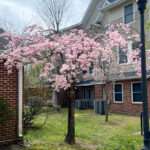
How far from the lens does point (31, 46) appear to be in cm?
1160

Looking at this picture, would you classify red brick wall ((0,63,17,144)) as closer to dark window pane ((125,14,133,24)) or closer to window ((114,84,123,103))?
window ((114,84,123,103))

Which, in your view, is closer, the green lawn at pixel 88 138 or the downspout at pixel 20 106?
the green lawn at pixel 88 138

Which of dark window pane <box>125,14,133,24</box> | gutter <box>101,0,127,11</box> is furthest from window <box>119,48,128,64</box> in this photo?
gutter <box>101,0,127,11</box>

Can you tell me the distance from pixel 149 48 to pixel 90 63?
2120 millimetres

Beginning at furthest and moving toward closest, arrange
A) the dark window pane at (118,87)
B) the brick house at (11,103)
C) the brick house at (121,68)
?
the dark window pane at (118,87)
the brick house at (121,68)
the brick house at (11,103)

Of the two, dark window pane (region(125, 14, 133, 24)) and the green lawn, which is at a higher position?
dark window pane (region(125, 14, 133, 24))

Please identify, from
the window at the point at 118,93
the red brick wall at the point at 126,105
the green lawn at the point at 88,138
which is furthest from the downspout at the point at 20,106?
the window at the point at 118,93

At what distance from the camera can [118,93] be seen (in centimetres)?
2589

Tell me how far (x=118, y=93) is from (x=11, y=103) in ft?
51.1

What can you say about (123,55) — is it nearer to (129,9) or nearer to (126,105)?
(126,105)

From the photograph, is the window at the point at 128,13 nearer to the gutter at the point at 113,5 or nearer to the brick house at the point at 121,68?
the brick house at the point at 121,68

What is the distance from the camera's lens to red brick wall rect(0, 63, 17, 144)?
11039 mm

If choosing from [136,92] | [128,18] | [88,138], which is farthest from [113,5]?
[88,138]

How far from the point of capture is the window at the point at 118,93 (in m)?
25.6
